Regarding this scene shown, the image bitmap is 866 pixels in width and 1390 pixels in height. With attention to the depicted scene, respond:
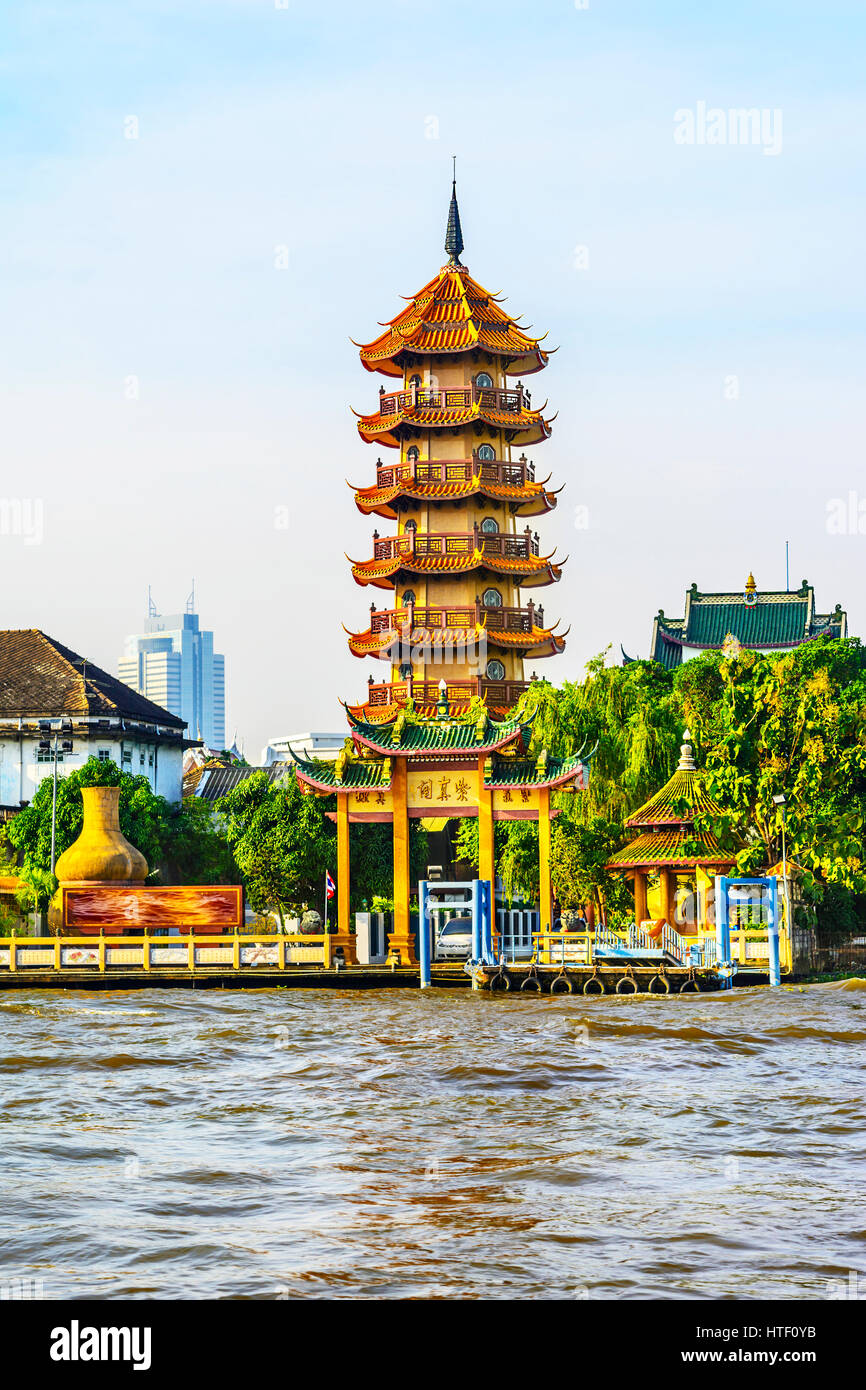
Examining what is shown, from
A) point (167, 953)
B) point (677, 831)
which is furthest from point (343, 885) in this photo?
point (677, 831)

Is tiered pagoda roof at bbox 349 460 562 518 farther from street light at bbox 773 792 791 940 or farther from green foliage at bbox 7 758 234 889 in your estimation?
street light at bbox 773 792 791 940

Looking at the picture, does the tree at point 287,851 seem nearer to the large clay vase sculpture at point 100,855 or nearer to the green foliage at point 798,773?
the large clay vase sculpture at point 100,855

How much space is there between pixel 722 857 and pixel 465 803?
24.2 feet

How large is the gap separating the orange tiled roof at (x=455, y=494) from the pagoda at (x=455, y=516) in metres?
0.05

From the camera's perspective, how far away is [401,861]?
140ft

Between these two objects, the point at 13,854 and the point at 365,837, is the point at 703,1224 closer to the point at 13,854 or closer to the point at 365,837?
the point at 365,837

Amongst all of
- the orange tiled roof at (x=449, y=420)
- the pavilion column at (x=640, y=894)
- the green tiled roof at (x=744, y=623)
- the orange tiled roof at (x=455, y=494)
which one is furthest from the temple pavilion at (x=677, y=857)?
the green tiled roof at (x=744, y=623)

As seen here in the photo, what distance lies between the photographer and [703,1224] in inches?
476

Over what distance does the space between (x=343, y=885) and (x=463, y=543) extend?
20509 millimetres

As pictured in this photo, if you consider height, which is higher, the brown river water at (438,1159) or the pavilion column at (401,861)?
the pavilion column at (401,861)

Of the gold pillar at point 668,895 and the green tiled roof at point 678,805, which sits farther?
the gold pillar at point 668,895

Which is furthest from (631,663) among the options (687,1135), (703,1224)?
(703,1224)

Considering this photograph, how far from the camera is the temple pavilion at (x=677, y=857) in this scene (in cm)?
4325

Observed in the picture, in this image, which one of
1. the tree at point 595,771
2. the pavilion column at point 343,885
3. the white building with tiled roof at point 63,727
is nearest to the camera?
the pavilion column at point 343,885
